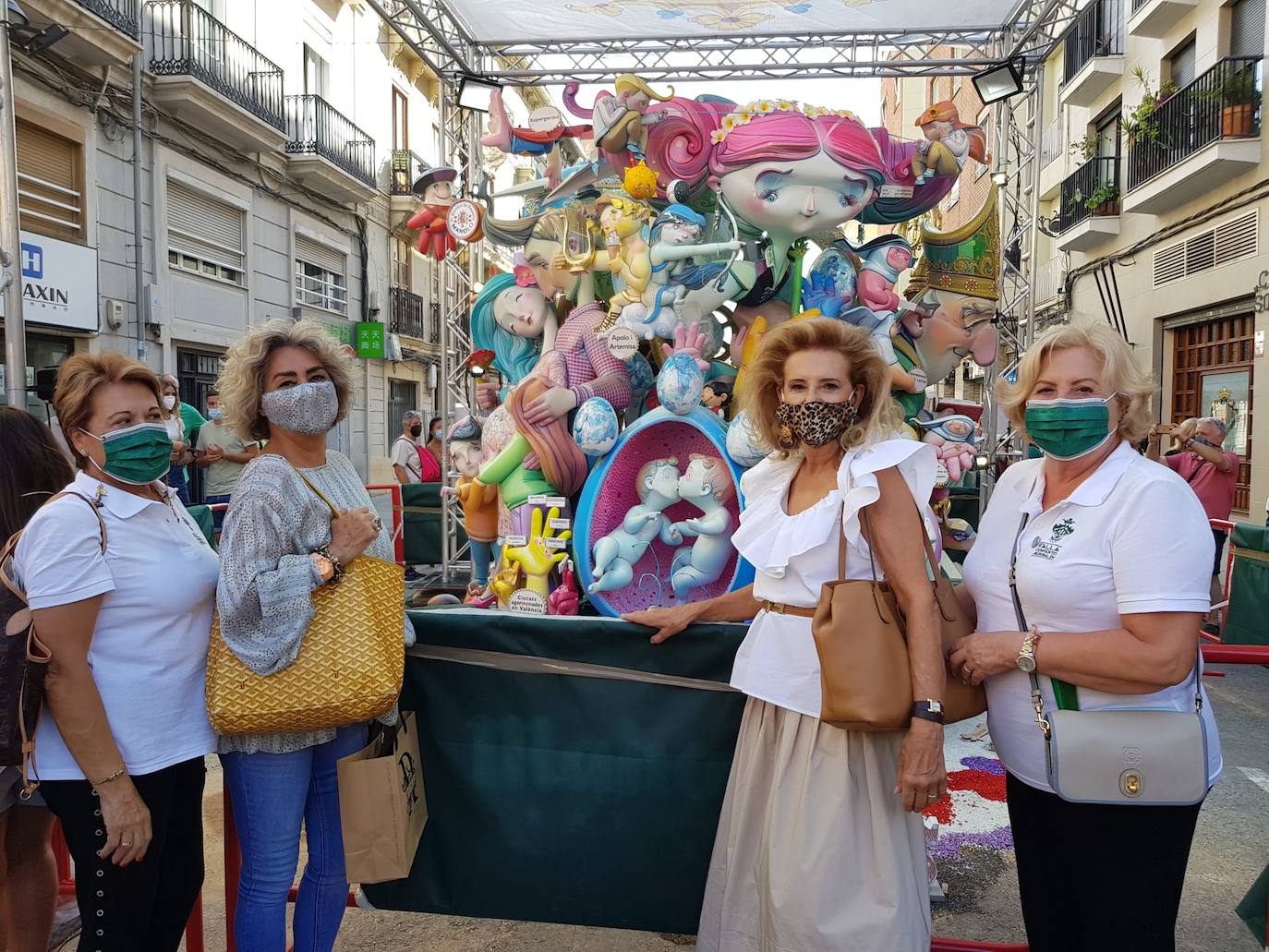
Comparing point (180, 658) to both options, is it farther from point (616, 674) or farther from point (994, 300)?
point (994, 300)

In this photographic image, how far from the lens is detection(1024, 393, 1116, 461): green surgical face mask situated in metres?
1.78

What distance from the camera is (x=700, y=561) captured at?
4562mm

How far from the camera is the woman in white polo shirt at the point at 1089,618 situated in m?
1.60

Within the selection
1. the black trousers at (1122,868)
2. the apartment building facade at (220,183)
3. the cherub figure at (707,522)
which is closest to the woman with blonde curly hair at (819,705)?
the black trousers at (1122,868)

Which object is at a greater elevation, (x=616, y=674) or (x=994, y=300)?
(x=994, y=300)

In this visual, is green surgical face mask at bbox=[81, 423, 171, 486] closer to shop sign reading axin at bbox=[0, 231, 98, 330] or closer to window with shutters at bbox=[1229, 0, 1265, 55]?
shop sign reading axin at bbox=[0, 231, 98, 330]

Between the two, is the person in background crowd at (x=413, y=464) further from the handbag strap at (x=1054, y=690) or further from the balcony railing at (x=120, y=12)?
the handbag strap at (x=1054, y=690)

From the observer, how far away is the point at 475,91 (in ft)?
26.5

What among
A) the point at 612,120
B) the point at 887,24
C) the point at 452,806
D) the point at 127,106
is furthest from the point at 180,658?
the point at 127,106

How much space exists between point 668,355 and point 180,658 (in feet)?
10.4

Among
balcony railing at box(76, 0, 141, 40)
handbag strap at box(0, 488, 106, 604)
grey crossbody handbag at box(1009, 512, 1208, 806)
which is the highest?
balcony railing at box(76, 0, 141, 40)

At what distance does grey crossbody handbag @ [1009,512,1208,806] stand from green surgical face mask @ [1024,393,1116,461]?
19.6 inches

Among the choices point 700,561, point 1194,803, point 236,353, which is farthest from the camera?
point 700,561

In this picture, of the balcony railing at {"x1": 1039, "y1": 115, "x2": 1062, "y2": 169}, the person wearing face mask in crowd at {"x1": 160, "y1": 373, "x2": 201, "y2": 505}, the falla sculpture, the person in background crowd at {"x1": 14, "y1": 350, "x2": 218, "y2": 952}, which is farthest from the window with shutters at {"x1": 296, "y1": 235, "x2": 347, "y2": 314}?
the person in background crowd at {"x1": 14, "y1": 350, "x2": 218, "y2": 952}
